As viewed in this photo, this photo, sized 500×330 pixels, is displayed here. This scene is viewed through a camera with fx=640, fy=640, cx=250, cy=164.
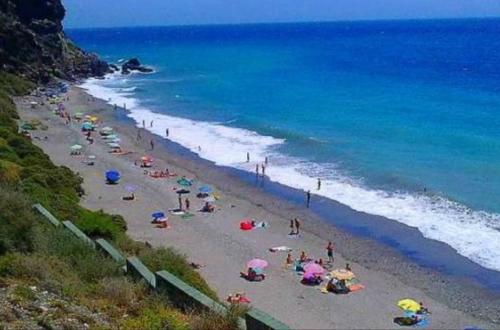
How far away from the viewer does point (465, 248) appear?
25000 millimetres

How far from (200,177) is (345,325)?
1962 cm

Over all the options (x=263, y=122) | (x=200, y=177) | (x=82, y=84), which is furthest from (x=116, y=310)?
(x=82, y=84)

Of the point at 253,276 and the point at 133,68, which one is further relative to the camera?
the point at 133,68

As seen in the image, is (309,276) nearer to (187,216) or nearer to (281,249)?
(281,249)

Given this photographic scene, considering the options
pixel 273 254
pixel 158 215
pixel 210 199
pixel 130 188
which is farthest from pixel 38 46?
pixel 273 254

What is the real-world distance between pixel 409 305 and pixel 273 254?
6818 millimetres

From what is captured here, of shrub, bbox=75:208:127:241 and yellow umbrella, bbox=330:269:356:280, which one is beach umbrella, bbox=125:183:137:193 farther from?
yellow umbrella, bbox=330:269:356:280

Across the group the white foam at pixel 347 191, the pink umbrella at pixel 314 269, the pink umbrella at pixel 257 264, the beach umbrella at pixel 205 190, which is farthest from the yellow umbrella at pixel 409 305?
the beach umbrella at pixel 205 190

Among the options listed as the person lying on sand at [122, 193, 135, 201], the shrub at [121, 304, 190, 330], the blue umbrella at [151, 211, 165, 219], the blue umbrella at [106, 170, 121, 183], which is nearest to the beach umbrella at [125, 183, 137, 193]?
the blue umbrella at [106, 170, 121, 183]

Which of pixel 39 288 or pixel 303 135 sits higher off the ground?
pixel 39 288

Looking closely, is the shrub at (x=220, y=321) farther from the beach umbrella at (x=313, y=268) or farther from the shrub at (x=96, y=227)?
the beach umbrella at (x=313, y=268)

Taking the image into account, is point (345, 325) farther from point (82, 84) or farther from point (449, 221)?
point (82, 84)

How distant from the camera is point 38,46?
80062 millimetres

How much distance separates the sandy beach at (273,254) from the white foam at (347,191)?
243 centimetres
